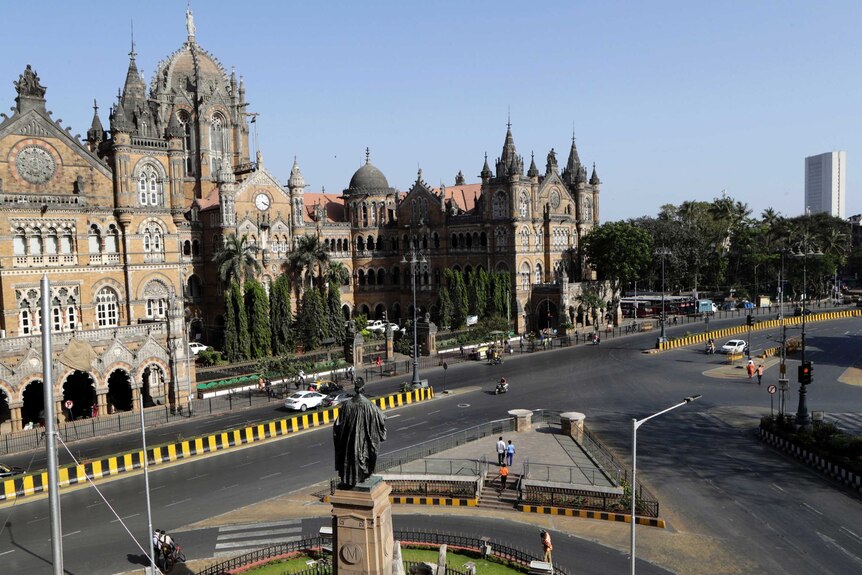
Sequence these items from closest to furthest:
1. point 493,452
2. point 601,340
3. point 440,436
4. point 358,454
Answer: point 358,454, point 493,452, point 440,436, point 601,340

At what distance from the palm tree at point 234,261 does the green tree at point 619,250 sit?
36.1 meters

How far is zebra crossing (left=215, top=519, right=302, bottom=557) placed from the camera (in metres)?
23.1

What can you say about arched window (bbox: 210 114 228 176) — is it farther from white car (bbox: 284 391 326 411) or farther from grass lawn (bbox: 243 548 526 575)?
grass lawn (bbox: 243 548 526 575)

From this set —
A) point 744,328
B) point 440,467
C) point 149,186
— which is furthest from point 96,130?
point 744,328

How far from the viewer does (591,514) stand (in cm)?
2570

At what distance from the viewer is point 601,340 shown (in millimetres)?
69812

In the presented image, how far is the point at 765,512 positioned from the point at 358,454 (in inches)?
661

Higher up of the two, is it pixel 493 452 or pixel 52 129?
pixel 52 129

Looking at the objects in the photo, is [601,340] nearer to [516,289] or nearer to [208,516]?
[516,289]

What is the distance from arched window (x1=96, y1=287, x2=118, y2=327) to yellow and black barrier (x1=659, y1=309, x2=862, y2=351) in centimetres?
4488

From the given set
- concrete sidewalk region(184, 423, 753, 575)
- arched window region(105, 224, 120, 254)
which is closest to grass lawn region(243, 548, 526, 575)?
concrete sidewalk region(184, 423, 753, 575)

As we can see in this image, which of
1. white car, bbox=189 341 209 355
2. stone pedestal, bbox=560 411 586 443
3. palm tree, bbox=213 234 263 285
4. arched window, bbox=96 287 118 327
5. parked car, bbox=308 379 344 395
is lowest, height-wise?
stone pedestal, bbox=560 411 586 443

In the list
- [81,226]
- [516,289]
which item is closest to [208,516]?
[81,226]

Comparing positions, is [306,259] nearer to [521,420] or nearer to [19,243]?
[19,243]
